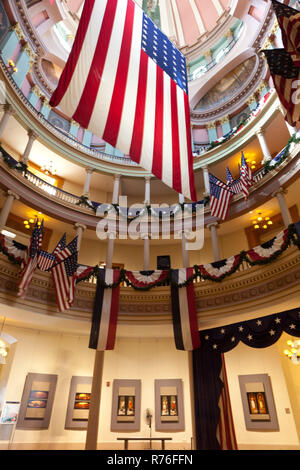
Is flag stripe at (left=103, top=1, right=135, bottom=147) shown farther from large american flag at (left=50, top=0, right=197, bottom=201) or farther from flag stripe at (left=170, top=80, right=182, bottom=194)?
flag stripe at (left=170, top=80, right=182, bottom=194)

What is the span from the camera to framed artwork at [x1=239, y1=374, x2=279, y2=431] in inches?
418

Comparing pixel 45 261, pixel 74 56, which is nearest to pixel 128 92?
pixel 74 56

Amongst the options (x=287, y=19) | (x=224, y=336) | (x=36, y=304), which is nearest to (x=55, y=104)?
(x=287, y=19)

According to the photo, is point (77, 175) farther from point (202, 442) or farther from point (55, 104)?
point (202, 442)

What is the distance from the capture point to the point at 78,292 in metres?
10.9

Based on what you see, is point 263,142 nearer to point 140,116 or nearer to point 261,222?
point 261,222

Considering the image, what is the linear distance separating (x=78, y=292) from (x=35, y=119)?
9.00 metres

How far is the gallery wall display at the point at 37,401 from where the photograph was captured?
1124cm

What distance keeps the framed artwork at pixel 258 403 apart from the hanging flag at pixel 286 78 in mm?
10400

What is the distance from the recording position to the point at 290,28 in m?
4.57

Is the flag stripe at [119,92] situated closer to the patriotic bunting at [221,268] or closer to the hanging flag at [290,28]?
the hanging flag at [290,28]

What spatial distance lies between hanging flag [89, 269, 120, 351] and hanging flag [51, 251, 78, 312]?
1.32 meters

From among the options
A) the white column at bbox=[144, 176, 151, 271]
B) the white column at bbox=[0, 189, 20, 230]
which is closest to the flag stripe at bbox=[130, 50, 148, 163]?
the white column at bbox=[0, 189, 20, 230]

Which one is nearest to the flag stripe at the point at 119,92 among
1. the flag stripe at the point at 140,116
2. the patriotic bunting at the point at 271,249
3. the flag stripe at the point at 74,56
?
the flag stripe at the point at 140,116
